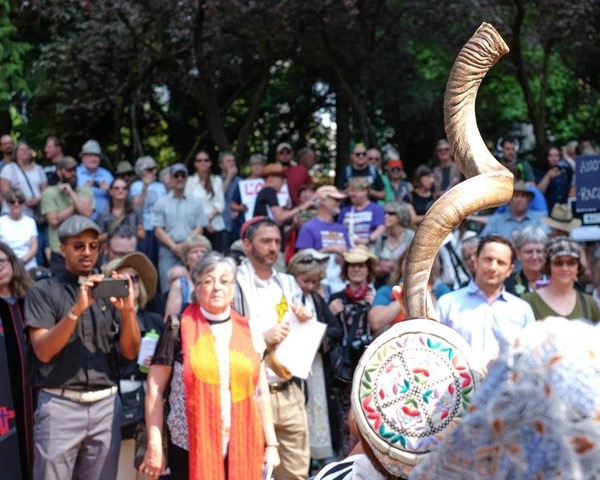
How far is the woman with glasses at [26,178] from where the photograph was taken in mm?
11836

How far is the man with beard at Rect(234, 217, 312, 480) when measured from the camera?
6.94 meters

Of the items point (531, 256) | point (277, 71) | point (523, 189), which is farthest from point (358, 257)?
point (277, 71)

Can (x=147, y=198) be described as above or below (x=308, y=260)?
above

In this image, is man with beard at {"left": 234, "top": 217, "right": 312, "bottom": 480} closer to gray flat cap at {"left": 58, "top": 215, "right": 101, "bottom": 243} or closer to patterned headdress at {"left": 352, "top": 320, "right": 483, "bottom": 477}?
gray flat cap at {"left": 58, "top": 215, "right": 101, "bottom": 243}

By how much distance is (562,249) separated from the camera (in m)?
7.14

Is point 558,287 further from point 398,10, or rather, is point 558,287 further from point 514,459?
point 398,10

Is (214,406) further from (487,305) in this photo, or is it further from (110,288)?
(487,305)

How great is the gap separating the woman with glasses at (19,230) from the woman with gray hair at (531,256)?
4.91 m

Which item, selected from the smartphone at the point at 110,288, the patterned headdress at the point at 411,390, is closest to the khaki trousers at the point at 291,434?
the smartphone at the point at 110,288

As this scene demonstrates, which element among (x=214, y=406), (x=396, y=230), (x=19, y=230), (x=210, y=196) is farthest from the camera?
(x=210, y=196)

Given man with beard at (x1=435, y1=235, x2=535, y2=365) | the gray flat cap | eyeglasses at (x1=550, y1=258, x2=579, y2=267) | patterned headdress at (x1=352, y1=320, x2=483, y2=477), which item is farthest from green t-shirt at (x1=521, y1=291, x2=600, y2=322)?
patterned headdress at (x1=352, y1=320, x2=483, y2=477)

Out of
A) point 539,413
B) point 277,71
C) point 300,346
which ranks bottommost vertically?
point 300,346

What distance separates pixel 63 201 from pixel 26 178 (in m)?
0.83

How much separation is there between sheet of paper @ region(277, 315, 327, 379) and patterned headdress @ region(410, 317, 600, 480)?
212 inches
